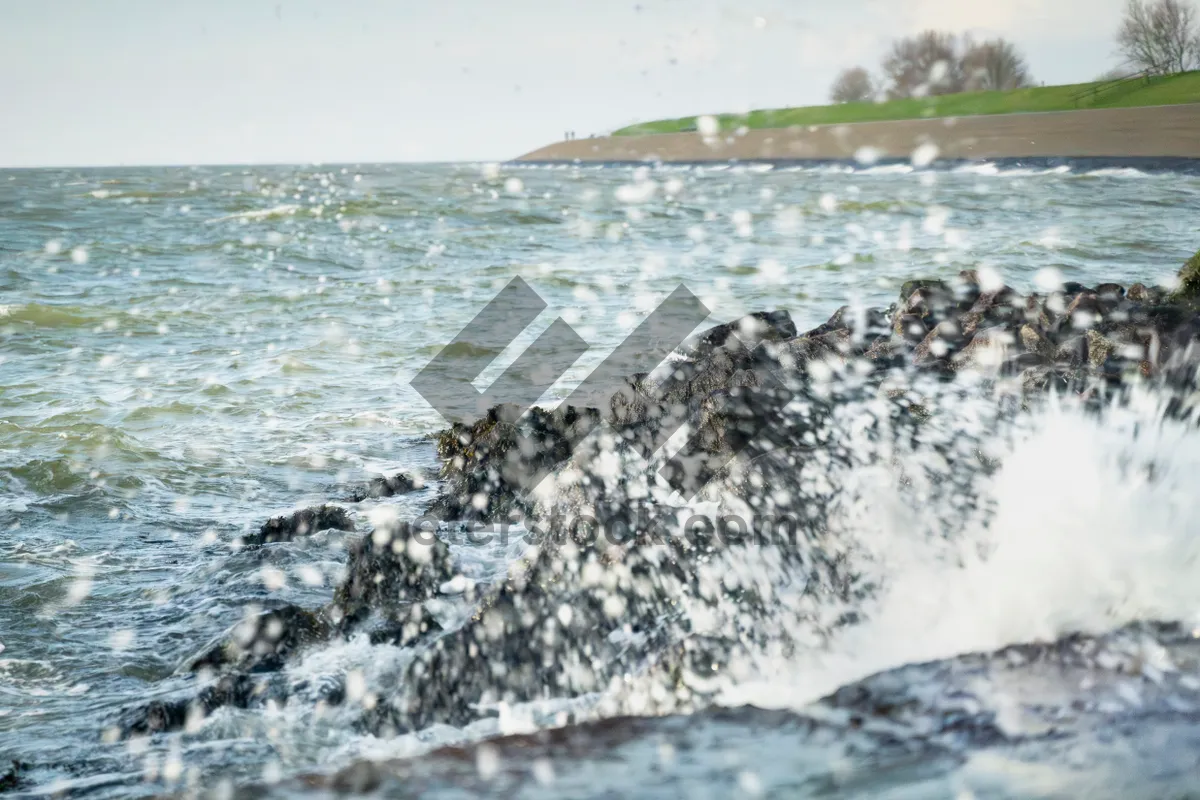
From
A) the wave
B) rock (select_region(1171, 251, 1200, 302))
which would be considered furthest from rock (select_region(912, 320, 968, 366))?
the wave

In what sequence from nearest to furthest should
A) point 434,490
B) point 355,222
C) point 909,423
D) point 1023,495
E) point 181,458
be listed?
point 1023,495, point 909,423, point 434,490, point 181,458, point 355,222

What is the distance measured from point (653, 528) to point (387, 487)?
2357mm

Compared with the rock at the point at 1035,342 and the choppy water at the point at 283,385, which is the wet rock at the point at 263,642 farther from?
the rock at the point at 1035,342

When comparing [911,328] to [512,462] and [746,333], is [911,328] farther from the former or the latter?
[512,462]

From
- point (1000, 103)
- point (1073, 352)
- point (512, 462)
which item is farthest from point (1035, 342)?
point (1000, 103)

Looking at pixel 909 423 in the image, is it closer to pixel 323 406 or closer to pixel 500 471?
pixel 500 471

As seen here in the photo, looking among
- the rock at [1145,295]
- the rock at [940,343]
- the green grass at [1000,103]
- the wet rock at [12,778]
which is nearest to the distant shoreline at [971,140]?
the green grass at [1000,103]

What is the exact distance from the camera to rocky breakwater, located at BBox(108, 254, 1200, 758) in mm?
3195

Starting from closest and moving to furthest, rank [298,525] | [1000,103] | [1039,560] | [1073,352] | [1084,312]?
[1039,560] → [298,525] → [1073,352] → [1084,312] → [1000,103]

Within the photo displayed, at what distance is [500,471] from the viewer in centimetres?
514

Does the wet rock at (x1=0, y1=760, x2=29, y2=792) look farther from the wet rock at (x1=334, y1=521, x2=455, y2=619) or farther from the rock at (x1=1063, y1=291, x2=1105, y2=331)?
the rock at (x1=1063, y1=291, x2=1105, y2=331)

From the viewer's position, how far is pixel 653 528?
3.84 metres

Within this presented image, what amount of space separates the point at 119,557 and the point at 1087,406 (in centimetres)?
439

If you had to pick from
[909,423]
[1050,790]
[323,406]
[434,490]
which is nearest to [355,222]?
[323,406]
